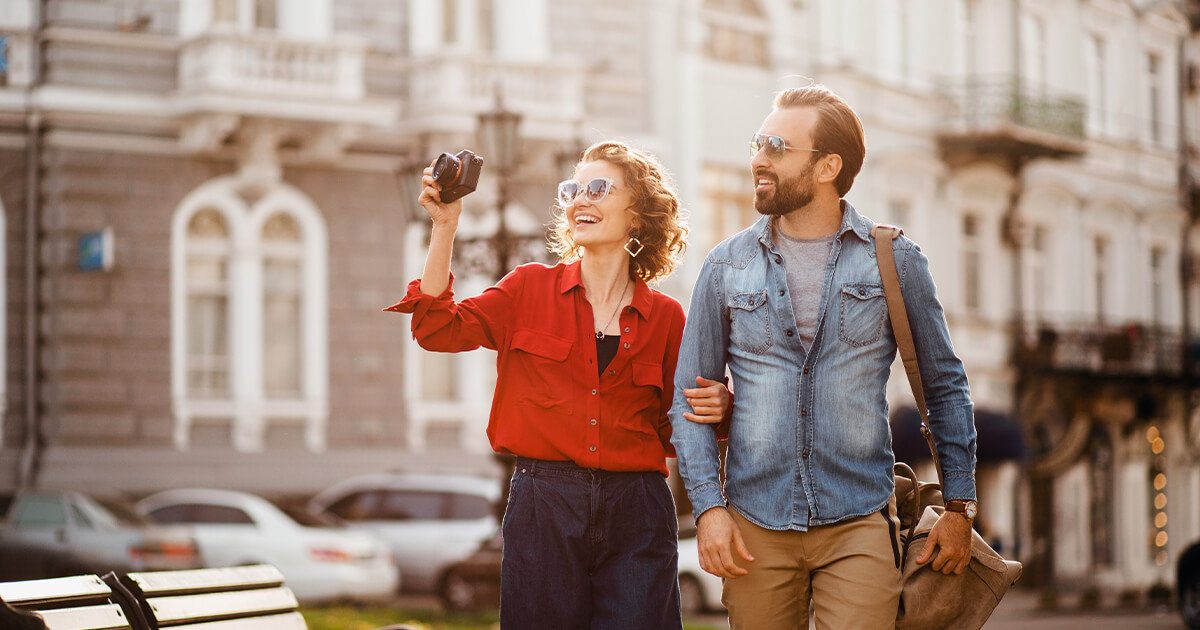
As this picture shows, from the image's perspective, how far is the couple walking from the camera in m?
4.40

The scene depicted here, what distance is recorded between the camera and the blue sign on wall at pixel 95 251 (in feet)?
63.7

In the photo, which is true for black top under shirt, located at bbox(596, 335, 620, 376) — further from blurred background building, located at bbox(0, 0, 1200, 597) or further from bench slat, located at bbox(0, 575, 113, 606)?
blurred background building, located at bbox(0, 0, 1200, 597)

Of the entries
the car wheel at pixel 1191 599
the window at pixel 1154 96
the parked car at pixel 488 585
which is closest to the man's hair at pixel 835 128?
the parked car at pixel 488 585

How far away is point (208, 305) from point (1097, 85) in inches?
887

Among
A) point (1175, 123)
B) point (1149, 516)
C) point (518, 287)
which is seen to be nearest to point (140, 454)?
point (518, 287)

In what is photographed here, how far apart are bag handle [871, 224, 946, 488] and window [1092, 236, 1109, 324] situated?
31.9m

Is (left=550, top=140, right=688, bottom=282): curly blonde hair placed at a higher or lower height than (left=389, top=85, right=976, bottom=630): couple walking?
higher

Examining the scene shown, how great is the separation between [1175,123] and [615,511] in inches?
1488

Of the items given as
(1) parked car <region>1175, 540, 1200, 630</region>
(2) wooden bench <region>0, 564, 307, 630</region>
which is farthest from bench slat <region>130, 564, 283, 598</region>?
(1) parked car <region>1175, 540, 1200, 630</region>

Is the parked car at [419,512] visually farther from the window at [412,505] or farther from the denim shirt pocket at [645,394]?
the denim shirt pocket at [645,394]

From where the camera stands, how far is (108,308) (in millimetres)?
19953

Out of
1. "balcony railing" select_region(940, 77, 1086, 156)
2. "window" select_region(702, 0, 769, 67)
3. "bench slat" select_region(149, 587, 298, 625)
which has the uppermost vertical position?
"window" select_region(702, 0, 769, 67)

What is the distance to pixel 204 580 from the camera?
502 centimetres

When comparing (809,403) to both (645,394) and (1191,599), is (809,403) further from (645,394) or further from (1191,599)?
(1191,599)
